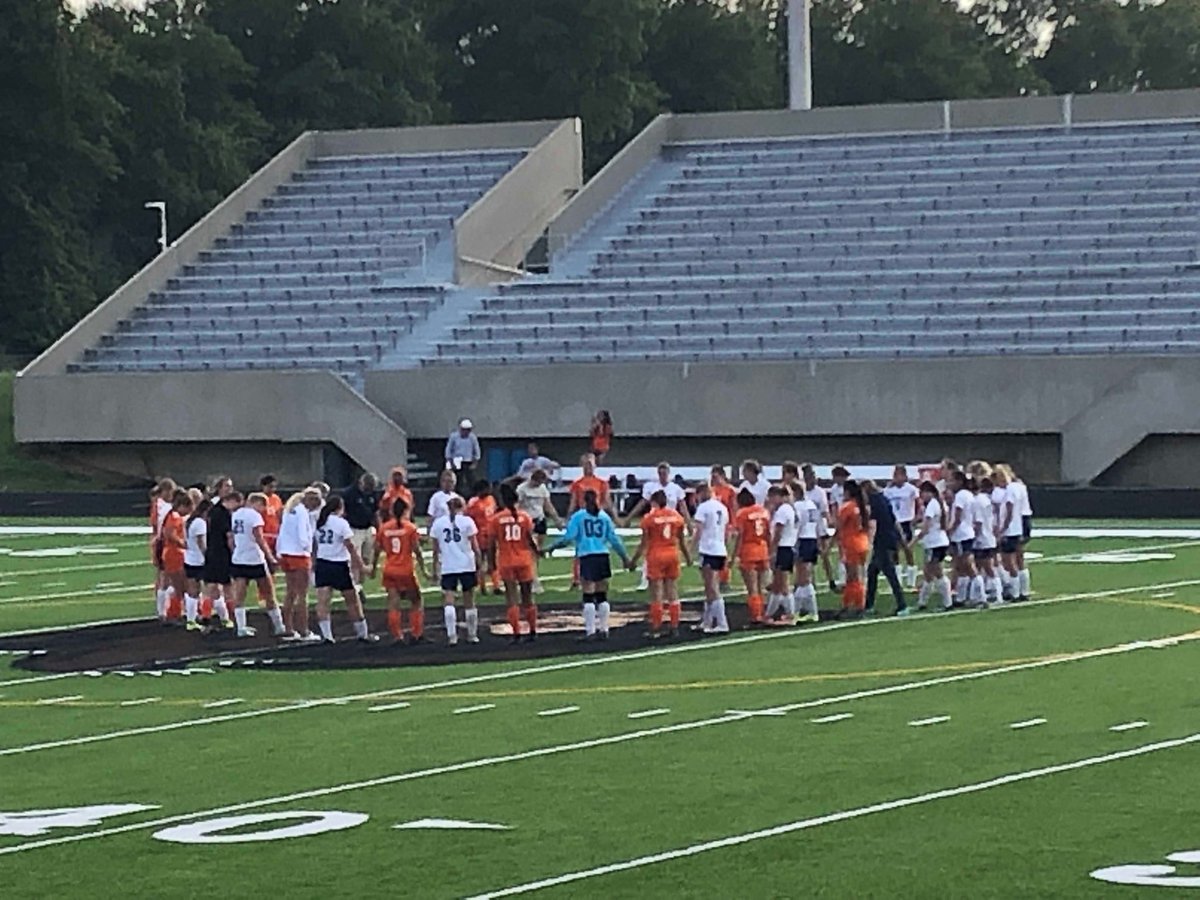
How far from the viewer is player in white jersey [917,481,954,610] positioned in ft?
89.2

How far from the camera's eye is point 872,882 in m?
11.9

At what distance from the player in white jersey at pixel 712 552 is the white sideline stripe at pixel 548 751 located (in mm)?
4052

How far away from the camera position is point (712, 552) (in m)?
25.2

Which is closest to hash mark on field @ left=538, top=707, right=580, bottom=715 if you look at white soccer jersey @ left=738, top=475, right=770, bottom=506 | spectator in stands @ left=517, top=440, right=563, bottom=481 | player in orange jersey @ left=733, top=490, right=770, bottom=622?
player in orange jersey @ left=733, top=490, right=770, bottom=622

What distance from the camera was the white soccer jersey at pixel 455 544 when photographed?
24375 millimetres

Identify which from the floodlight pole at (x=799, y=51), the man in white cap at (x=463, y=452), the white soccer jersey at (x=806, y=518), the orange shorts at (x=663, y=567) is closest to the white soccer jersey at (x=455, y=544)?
the orange shorts at (x=663, y=567)

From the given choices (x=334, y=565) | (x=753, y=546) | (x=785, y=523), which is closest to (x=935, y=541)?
(x=785, y=523)

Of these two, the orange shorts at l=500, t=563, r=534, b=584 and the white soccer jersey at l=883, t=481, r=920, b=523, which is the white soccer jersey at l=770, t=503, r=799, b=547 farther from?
the white soccer jersey at l=883, t=481, r=920, b=523

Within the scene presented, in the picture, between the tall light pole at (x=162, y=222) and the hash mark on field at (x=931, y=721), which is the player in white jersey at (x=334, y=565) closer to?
the hash mark on field at (x=931, y=721)

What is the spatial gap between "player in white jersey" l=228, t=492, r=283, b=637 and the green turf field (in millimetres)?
3177

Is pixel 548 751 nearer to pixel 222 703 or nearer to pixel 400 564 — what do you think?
pixel 222 703

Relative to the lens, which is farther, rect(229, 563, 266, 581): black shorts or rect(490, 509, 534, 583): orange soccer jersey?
rect(229, 563, 266, 581): black shorts

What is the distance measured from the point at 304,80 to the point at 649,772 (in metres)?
68.3

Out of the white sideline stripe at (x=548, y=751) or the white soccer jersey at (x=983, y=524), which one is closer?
the white sideline stripe at (x=548, y=751)
